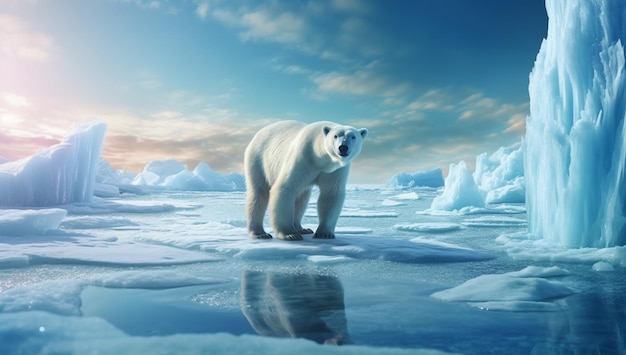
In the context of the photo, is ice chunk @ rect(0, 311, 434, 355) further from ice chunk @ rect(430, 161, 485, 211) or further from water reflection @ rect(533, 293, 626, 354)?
ice chunk @ rect(430, 161, 485, 211)

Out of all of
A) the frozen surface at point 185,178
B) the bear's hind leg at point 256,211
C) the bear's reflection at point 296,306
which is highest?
the frozen surface at point 185,178

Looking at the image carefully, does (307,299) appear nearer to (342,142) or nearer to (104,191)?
(342,142)

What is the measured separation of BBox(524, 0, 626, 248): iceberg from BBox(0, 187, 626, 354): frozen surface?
80cm

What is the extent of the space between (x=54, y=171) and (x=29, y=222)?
10257 millimetres

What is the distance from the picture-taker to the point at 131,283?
3.68m

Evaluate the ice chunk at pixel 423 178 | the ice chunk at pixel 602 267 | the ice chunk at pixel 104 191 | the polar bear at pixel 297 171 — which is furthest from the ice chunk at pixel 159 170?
the ice chunk at pixel 602 267

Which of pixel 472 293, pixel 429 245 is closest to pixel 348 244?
pixel 429 245

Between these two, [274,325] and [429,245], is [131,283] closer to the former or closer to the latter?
[274,325]

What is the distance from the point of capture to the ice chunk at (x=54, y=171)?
16250mm

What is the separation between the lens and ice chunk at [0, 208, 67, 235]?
287 inches

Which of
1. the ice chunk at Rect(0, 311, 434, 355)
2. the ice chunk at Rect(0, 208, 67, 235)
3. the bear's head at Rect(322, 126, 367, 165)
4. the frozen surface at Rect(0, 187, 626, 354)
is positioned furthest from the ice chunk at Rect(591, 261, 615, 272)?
the ice chunk at Rect(0, 208, 67, 235)

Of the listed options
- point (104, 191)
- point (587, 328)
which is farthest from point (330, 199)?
point (104, 191)

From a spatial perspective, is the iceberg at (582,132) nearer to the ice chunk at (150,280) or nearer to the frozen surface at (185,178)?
the ice chunk at (150,280)

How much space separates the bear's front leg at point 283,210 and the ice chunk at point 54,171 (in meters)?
13.2
